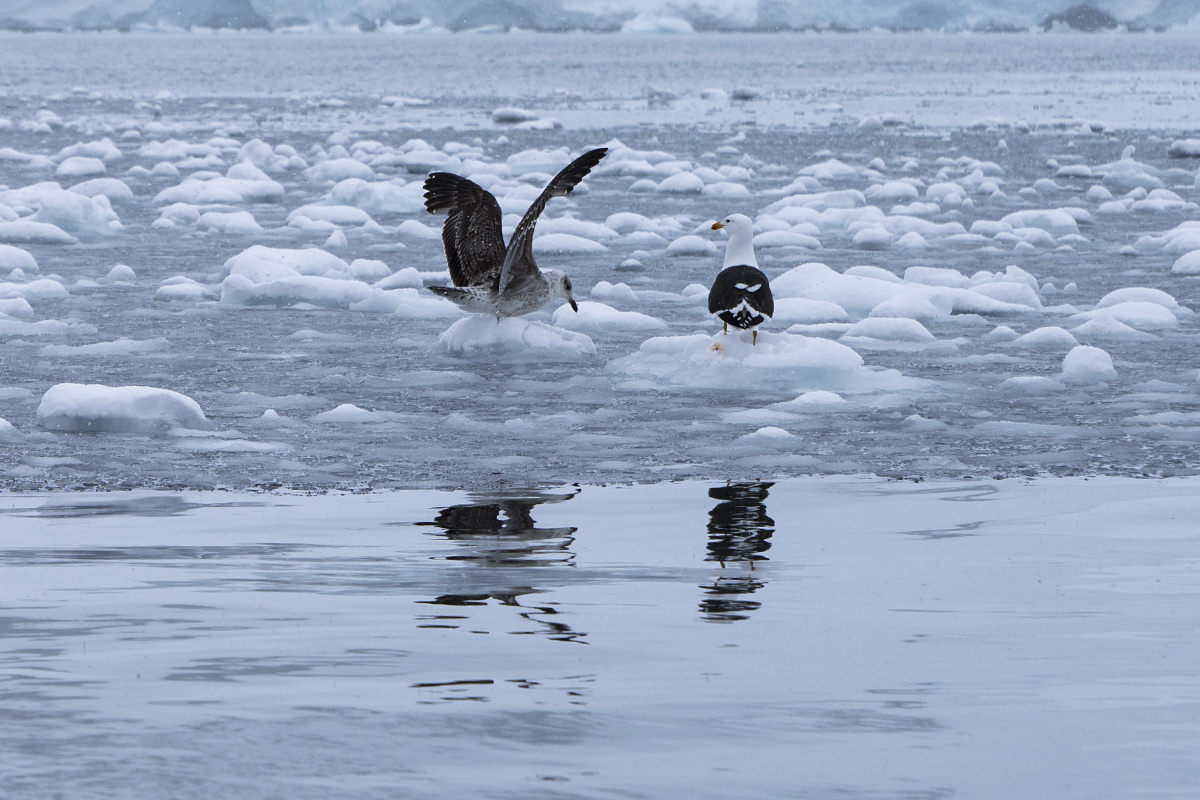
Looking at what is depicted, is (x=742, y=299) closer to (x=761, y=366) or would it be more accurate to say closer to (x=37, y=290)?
(x=761, y=366)

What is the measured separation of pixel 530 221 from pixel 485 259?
0.61 meters

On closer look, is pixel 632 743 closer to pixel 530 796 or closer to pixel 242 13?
pixel 530 796

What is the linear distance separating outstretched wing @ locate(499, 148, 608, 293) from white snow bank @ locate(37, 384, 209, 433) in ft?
6.03

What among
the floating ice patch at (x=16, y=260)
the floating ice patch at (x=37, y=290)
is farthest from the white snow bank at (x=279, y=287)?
the floating ice patch at (x=16, y=260)

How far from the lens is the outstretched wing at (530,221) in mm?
6983

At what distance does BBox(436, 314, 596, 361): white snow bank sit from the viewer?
7.42 metres

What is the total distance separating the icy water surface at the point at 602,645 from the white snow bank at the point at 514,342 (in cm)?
255

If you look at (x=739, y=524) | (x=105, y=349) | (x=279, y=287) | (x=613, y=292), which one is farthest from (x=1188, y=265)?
(x=739, y=524)

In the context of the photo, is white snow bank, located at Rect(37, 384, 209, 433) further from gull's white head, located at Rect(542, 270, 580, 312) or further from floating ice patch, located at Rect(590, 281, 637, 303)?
floating ice patch, located at Rect(590, 281, 637, 303)

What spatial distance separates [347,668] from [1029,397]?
391cm

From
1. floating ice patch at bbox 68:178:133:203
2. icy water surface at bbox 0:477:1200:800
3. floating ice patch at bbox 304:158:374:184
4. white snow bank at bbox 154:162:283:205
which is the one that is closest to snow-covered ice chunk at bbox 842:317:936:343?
icy water surface at bbox 0:477:1200:800

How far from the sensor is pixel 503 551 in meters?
4.16

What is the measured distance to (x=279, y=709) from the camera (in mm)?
2947

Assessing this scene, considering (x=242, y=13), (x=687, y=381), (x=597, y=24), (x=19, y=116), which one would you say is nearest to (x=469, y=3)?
(x=597, y=24)
